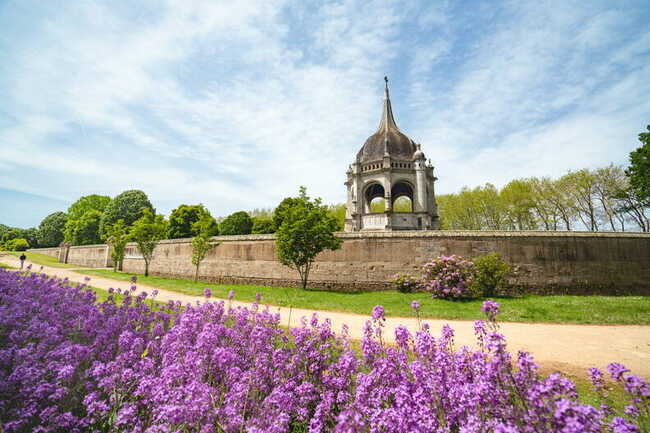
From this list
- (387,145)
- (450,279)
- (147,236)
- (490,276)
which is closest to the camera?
(450,279)

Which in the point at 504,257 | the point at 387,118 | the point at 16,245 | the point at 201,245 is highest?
the point at 387,118

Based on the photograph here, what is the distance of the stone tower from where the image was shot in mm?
26922

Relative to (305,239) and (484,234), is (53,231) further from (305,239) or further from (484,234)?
(484,234)

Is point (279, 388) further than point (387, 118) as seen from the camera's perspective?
No

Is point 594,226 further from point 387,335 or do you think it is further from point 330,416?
point 330,416

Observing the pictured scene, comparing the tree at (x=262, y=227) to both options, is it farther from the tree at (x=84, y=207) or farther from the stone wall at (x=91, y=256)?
the tree at (x=84, y=207)

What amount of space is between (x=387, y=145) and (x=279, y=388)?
2865 cm

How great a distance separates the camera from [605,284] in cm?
1570

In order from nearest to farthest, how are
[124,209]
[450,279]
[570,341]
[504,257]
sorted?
[570,341] → [450,279] → [504,257] → [124,209]

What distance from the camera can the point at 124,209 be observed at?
52.1 metres

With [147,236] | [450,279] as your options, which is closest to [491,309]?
[450,279]

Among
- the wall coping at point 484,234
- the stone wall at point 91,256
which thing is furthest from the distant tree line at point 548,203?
the stone wall at point 91,256

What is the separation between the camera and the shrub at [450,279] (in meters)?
13.6

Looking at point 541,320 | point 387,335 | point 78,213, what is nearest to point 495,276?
point 541,320
